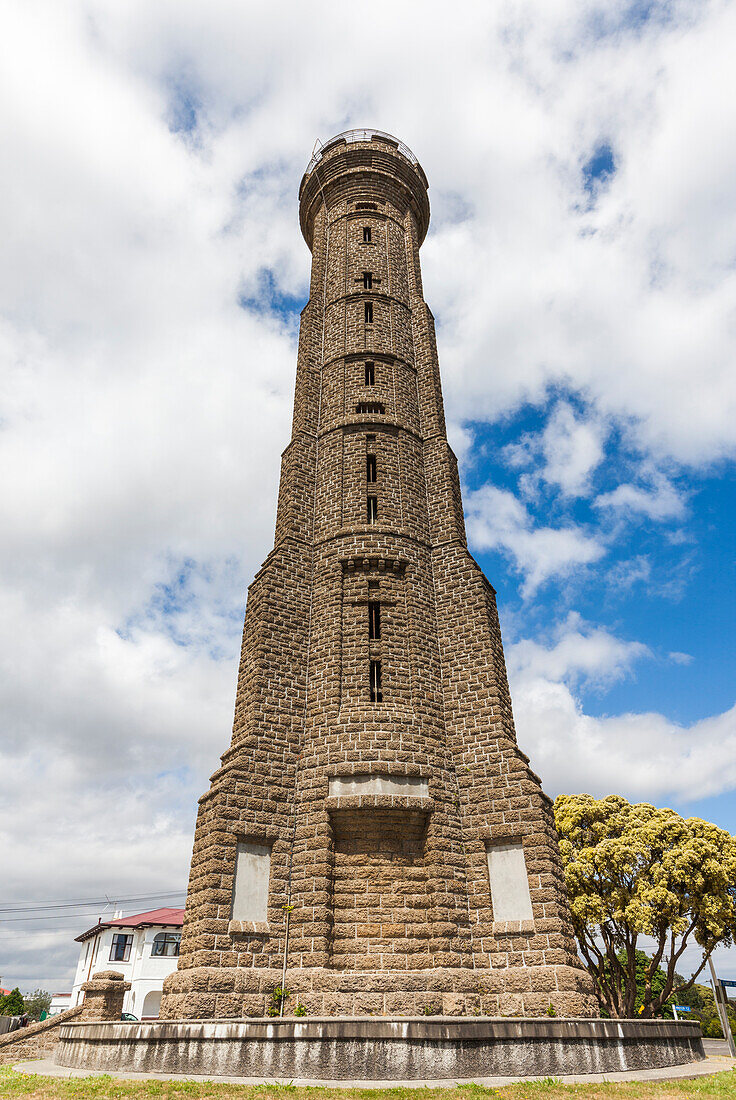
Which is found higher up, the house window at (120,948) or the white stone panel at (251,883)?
the house window at (120,948)

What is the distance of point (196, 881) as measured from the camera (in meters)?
15.8

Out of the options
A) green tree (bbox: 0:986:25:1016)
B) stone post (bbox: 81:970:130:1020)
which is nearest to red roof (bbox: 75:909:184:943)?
green tree (bbox: 0:986:25:1016)

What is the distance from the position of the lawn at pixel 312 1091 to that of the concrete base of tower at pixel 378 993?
3746 mm

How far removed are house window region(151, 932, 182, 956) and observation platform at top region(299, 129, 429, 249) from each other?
4191 cm

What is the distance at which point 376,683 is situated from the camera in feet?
61.2

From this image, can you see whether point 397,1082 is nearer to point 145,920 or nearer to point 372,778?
point 372,778

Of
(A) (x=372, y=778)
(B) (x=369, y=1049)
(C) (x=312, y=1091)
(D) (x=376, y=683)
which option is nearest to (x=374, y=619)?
(D) (x=376, y=683)

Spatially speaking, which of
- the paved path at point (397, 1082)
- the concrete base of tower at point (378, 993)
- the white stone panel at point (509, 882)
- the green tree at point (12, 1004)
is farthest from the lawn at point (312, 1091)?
the green tree at point (12, 1004)

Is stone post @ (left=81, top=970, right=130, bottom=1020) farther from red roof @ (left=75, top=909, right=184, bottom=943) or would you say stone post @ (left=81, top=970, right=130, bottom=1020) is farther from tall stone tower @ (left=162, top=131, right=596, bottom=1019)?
red roof @ (left=75, top=909, right=184, bottom=943)

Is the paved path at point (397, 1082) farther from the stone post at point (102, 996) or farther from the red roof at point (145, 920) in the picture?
the red roof at point (145, 920)

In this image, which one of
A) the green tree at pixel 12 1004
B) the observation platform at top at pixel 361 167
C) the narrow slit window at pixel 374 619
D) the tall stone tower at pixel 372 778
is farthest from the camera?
the green tree at pixel 12 1004

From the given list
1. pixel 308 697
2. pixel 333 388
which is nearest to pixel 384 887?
pixel 308 697

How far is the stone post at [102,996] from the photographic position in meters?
17.6

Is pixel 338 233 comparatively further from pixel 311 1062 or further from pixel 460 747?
pixel 311 1062
